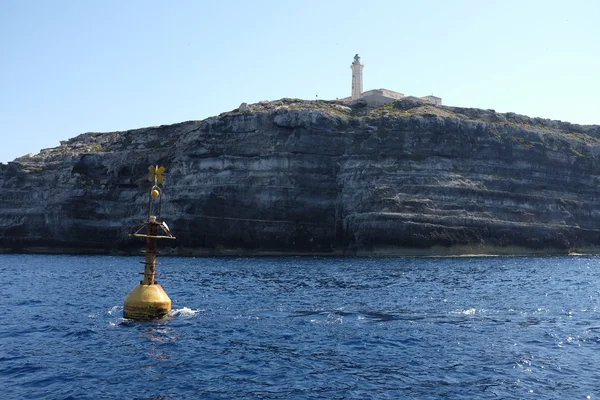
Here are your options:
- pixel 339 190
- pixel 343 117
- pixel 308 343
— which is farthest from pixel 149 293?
pixel 343 117

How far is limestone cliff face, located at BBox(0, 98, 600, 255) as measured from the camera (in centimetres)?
9062

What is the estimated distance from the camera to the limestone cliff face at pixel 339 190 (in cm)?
9062

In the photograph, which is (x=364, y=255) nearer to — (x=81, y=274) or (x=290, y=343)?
(x=81, y=274)

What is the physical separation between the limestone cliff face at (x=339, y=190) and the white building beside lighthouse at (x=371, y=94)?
4.95 metres

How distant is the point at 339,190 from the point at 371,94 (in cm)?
2558

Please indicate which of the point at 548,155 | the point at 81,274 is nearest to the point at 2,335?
the point at 81,274

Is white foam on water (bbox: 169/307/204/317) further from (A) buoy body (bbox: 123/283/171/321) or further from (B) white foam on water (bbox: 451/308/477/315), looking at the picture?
(B) white foam on water (bbox: 451/308/477/315)

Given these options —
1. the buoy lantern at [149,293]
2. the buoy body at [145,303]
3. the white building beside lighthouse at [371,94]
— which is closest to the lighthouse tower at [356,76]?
the white building beside lighthouse at [371,94]

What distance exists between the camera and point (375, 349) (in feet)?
79.7

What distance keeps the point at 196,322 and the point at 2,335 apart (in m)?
8.46

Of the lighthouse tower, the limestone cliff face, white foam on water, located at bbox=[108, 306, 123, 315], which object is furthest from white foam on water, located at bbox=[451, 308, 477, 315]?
the lighthouse tower

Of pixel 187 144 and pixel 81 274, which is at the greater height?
pixel 187 144

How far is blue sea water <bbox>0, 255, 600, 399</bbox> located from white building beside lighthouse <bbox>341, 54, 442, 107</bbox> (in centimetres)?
6645

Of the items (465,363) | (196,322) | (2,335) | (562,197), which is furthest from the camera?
(562,197)
